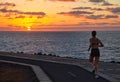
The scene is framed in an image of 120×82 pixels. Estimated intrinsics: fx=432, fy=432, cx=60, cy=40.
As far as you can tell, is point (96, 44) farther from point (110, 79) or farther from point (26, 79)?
point (26, 79)

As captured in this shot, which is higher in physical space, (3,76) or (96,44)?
(96,44)

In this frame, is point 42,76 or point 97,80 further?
point 42,76

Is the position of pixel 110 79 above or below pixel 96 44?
below

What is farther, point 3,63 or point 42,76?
point 3,63

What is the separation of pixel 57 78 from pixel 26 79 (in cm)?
169

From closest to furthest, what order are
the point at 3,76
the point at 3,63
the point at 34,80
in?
the point at 34,80, the point at 3,76, the point at 3,63

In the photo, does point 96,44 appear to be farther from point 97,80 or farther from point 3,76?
point 3,76

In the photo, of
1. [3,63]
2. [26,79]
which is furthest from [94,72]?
[3,63]

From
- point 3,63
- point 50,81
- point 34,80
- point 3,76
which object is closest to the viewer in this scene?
point 50,81

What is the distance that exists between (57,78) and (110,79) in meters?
2.83

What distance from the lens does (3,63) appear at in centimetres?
3406

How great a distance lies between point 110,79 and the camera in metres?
21.0

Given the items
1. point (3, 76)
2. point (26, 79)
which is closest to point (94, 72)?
point (26, 79)

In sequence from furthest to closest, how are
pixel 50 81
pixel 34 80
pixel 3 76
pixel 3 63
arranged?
pixel 3 63 < pixel 3 76 < pixel 34 80 < pixel 50 81
